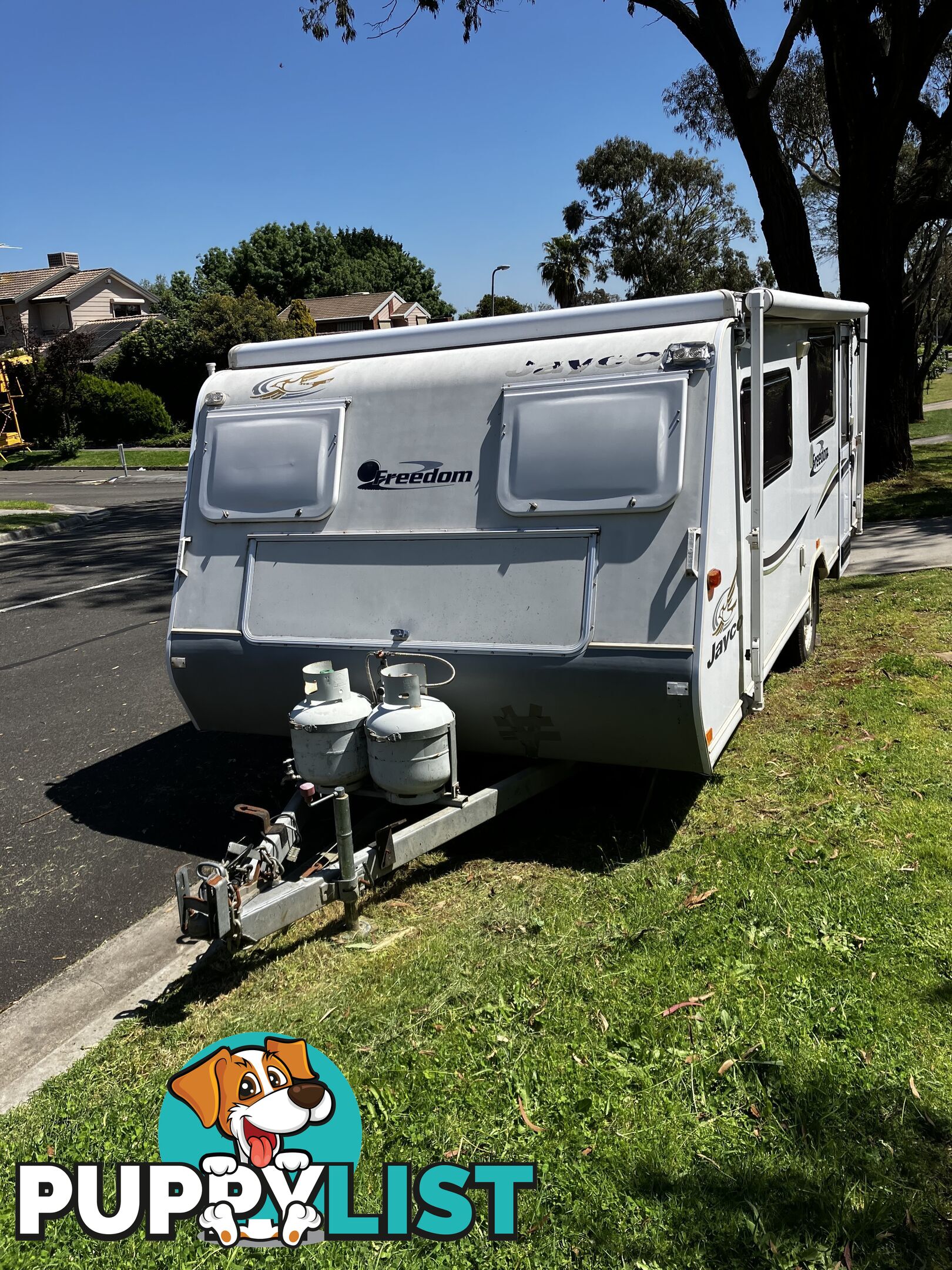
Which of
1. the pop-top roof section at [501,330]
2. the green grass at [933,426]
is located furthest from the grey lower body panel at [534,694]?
Result: the green grass at [933,426]

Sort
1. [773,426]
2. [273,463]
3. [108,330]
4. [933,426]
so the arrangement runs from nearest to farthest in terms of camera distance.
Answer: [273,463], [773,426], [933,426], [108,330]

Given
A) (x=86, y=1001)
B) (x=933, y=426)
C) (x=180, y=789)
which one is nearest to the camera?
(x=86, y=1001)

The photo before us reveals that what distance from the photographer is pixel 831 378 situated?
8.34m

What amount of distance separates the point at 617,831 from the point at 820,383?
13.9 feet

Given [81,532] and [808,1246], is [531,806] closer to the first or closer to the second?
[808,1246]

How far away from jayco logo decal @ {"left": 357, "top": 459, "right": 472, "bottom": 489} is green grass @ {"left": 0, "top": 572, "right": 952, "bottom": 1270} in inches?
74.9

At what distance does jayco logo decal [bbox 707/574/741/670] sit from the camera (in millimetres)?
4758

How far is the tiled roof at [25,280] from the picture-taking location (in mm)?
51406

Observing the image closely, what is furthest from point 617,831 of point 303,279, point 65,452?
point 303,279

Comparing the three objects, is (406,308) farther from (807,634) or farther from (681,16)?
(807,634)

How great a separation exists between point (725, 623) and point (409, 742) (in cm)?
166

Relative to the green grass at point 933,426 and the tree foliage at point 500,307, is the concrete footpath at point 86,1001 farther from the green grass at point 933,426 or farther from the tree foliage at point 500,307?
Result: the tree foliage at point 500,307

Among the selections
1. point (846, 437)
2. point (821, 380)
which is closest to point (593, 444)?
point (821, 380)

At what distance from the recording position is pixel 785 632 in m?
6.59
